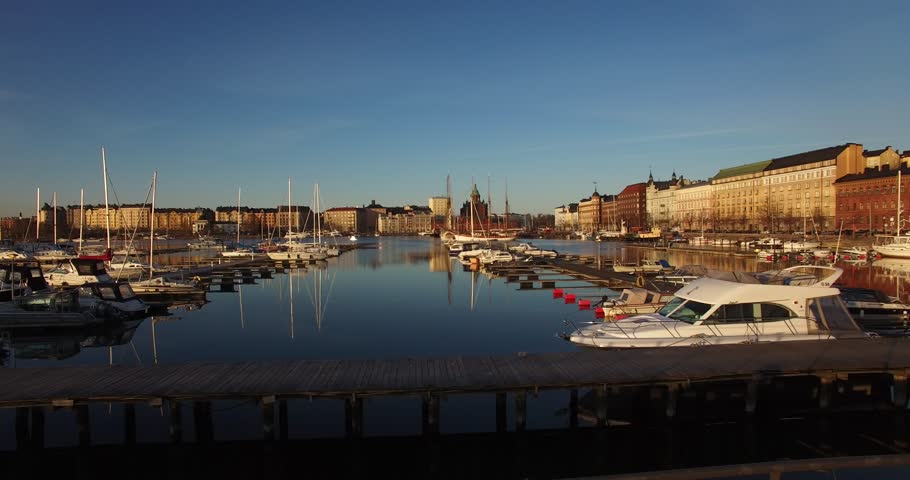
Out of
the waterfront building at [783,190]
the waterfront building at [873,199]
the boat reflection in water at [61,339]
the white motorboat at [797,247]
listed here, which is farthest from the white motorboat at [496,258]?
the waterfront building at [783,190]

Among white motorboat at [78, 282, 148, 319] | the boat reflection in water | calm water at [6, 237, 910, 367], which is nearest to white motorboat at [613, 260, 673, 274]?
calm water at [6, 237, 910, 367]

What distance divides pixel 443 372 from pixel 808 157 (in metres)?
145

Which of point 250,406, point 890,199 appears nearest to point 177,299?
point 250,406

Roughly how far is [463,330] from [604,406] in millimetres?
16550

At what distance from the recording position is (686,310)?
1966cm

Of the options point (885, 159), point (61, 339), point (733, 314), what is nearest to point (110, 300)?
point (61, 339)

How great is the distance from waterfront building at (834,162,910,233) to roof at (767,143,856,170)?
6688 mm

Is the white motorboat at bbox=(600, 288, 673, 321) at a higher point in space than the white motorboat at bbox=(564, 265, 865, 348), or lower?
lower

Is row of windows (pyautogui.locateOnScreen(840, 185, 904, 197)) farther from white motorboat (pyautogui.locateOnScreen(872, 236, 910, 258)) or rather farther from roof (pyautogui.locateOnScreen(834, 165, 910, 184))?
white motorboat (pyautogui.locateOnScreen(872, 236, 910, 258))

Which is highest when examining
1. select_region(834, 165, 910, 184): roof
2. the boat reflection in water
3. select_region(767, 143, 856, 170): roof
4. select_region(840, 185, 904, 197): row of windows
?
select_region(767, 143, 856, 170): roof

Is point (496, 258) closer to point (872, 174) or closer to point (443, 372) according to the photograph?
point (443, 372)

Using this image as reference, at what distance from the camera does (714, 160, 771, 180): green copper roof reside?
15288 cm

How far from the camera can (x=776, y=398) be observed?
17312 mm

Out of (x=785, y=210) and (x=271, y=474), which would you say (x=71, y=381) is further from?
(x=785, y=210)
